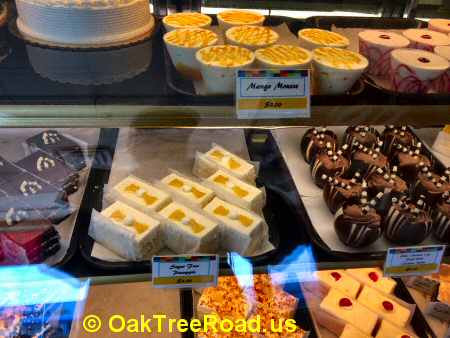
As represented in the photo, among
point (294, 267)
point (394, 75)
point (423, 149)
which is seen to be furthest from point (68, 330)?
point (423, 149)

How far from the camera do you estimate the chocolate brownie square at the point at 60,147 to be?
1488mm

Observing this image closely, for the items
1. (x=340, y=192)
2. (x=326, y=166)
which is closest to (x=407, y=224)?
(x=340, y=192)

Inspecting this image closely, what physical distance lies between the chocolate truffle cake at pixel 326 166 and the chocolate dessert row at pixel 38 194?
0.73 metres

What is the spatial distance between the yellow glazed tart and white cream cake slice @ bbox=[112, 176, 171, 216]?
493 millimetres

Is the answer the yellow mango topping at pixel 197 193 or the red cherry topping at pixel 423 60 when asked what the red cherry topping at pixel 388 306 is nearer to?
the yellow mango topping at pixel 197 193

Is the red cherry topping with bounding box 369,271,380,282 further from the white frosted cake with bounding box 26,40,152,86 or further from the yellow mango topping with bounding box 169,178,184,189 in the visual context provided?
the white frosted cake with bounding box 26,40,152,86

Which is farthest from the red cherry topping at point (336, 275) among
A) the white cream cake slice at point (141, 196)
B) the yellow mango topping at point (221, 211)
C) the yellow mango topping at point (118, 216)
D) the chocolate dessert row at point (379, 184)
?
the yellow mango topping at point (118, 216)

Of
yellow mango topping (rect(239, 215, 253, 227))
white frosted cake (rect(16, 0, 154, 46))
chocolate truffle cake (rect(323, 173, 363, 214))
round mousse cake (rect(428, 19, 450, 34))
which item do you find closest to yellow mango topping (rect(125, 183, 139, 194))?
yellow mango topping (rect(239, 215, 253, 227))

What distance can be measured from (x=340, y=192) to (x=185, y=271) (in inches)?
20.3

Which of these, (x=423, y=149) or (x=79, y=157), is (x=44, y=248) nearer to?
(x=79, y=157)

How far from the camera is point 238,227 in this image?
127cm

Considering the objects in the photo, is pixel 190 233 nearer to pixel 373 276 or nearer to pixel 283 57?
pixel 283 57

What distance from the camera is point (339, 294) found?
177cm

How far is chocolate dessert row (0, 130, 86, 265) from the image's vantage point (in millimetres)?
1181
